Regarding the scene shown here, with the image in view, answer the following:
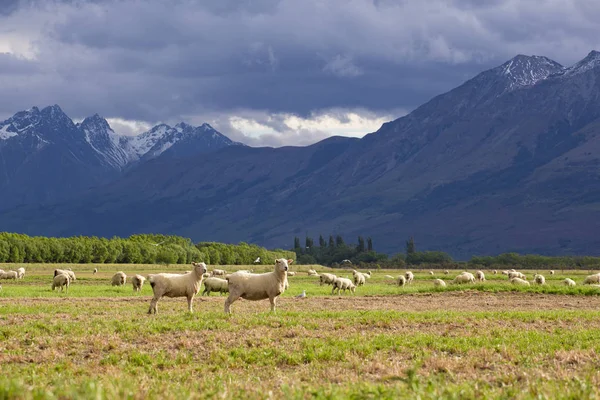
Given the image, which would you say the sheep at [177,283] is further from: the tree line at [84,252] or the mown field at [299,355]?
the tree line at [84,252]

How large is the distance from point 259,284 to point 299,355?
556 inches

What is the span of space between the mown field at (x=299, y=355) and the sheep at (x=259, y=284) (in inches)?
170

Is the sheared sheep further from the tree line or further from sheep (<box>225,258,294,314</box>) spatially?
the tree line

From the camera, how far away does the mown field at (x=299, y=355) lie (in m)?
13.1

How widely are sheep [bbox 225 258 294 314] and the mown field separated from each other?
4.32 m

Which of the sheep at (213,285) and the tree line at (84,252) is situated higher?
the tree line at (84,252)

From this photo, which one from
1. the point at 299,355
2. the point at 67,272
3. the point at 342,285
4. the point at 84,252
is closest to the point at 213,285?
the point at 342,285

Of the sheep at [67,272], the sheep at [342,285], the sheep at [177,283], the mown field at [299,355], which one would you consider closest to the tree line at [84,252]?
the sheep at [67,272]

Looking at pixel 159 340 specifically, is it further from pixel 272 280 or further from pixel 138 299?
pixel 138 299

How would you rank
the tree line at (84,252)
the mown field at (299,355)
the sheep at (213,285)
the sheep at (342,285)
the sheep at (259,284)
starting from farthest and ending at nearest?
the tree line at (84,252), the sheep at (342,285), the sheep at (213,285), the sheep at (259,284), the mown field at (299,355)

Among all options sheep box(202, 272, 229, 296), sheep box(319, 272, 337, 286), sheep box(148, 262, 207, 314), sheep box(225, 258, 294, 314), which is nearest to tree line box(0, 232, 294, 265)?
sheep box(319, 272, 337, 286)

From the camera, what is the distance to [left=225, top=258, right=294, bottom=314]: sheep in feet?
113

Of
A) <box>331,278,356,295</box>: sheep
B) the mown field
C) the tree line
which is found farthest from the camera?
the tree line

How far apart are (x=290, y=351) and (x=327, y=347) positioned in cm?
107
